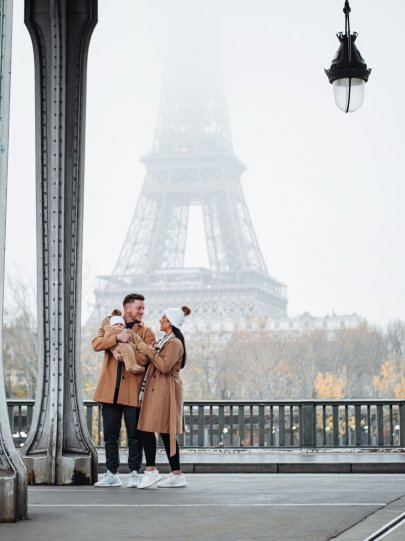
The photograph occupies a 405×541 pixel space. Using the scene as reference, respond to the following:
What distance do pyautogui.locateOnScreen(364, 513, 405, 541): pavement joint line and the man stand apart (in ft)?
11.7

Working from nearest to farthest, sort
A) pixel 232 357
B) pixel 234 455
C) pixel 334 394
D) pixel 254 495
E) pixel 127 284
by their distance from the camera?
pixel 254 495 → pixel 234 455 → pixel 334 394 → pixel 232 357 → pixel 127 284

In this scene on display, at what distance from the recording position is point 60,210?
11758 millimetres

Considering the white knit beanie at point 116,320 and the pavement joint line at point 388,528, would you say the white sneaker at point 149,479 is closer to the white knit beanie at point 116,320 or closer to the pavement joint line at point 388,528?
the white knit beanie at point 116,320

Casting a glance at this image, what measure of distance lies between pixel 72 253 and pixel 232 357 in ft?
186

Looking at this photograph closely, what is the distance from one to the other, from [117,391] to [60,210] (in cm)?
209

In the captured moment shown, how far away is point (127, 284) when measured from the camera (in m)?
88.6

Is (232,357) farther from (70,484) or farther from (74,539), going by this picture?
(74,539)

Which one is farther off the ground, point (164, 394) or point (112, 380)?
point (112, 380)

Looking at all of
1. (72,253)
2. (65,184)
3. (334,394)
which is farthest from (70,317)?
(334,394)

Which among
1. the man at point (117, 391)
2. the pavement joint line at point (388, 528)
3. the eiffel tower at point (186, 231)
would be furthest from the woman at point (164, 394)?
the eiffel tower at point (186, 231)

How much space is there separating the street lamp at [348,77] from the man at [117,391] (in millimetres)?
3176

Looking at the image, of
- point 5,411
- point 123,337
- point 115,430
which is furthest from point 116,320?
point 5,411

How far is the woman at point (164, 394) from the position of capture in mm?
10852

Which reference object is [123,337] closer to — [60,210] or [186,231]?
[60,210]
